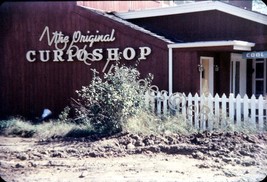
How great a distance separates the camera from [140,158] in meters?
7.89

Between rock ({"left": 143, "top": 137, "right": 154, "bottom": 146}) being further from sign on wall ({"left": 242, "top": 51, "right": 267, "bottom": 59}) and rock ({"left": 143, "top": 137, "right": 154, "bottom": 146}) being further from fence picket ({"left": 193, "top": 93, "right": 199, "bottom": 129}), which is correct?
sign on wall ({"left": 242, "top": 51, "right": 267, "bottom": 59})

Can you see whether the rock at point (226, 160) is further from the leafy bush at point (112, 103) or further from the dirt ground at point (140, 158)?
the leafy bush at point (112, 103)

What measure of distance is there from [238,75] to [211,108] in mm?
5773

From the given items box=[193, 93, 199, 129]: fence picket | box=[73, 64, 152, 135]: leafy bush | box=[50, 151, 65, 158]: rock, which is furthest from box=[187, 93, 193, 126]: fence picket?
box=[50, 151, 65, 158]: rock

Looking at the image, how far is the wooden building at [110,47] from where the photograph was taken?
13.0 metres

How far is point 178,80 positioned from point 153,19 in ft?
12.2

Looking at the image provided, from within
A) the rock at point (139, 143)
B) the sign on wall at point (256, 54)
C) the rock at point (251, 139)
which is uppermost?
the sign on wall at point (256, 54)

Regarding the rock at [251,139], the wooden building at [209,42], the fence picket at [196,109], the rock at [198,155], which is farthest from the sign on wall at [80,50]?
the rock at [198,155]

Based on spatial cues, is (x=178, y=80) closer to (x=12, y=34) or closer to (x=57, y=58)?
(x=57, y=58)

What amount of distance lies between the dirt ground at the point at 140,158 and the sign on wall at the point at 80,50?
469 centimetres

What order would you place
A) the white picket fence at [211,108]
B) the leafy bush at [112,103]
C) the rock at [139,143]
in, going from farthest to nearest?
the white picket fence at [211,108] → the leafy bush at [112,103] → the rock at [139,143]

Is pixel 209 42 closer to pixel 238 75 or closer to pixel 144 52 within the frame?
pixel 144 52

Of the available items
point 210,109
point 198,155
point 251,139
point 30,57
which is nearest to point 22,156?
point 198,155

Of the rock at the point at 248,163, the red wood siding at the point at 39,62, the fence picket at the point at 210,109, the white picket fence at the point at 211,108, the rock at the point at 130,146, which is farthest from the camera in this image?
the red wood siding at the point at 39,62
